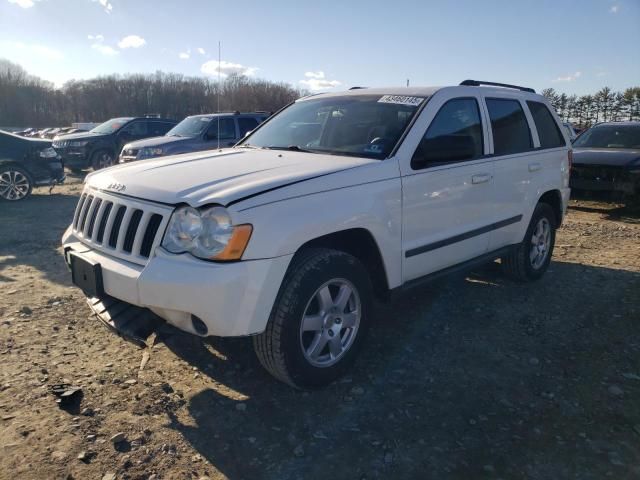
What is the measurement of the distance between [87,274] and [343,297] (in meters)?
1.56

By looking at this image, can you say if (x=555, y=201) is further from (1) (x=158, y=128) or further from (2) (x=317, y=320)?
(1) (x=158, y=128)

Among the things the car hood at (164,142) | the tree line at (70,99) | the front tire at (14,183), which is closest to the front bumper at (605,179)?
the car hood at (164,142)

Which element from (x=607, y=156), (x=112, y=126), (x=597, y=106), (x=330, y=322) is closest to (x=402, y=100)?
(x=330, y=322)

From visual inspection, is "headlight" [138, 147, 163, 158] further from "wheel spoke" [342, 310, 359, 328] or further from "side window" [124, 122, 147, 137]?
"wheel spoke" [342, 310, 359, 328]

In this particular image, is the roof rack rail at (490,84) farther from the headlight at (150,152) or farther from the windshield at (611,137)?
the headlight at (150,152)

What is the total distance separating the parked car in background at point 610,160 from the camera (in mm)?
8570

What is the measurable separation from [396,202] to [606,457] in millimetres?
1832

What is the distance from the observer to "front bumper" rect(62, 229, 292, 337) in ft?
8.38

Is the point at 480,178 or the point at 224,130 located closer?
the point at 480,178

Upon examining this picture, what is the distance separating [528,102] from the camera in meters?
5.02

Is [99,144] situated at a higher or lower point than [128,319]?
higher

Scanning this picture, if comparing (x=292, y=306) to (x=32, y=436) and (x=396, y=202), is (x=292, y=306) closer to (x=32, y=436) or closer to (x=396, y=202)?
(x=396, y=202)

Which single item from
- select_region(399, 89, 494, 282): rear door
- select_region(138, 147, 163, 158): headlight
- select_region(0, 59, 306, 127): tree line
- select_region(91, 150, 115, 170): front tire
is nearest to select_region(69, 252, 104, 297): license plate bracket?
select_region(399, 89, 494, 282): rear door

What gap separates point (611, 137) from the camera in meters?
9.88
